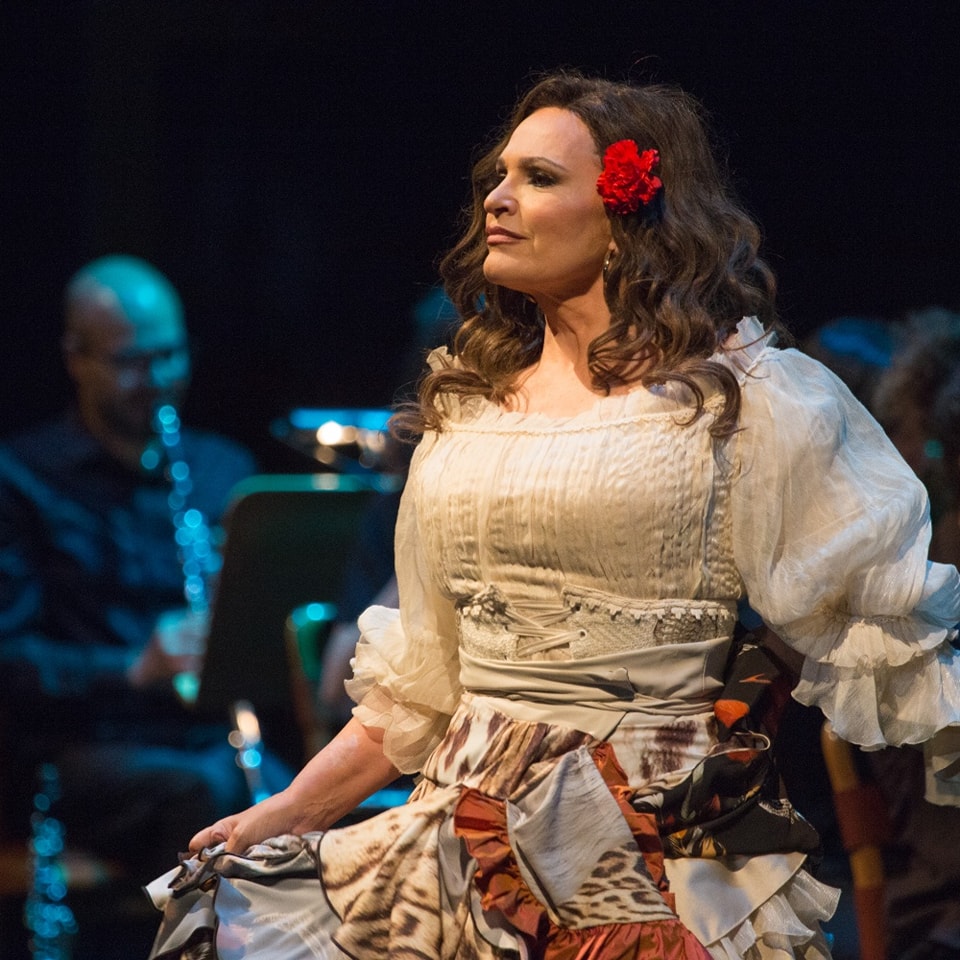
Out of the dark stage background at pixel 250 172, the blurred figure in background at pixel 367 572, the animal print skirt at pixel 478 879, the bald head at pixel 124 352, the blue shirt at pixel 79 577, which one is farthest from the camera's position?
the dark stage background at pixel 250 172

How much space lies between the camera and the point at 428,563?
7.58 ft

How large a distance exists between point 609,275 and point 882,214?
8.47 ft

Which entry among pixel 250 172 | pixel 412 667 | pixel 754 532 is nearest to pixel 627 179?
pixel 754 532

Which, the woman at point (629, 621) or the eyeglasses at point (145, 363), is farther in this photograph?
the eyeglasses at point (145, 363)

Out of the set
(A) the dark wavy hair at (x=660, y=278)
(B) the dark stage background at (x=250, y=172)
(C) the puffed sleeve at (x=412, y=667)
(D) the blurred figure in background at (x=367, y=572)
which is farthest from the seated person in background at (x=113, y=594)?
(A) the dark wavy hair at (x=660, y=278)

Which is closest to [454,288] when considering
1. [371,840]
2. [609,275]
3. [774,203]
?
[609,275]

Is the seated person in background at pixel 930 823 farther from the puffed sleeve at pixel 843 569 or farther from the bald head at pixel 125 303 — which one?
the bald head at pixel 125 303

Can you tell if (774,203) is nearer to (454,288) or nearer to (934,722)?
(454,288)

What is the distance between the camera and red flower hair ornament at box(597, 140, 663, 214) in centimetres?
220

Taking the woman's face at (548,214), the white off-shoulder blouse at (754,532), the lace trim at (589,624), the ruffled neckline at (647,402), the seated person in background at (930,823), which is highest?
the woman's face at (548,214)

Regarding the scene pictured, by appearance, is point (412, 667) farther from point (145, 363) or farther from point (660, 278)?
point (145, 363)

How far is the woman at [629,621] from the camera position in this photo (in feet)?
6.68

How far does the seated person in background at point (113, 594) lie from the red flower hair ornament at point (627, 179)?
250 centimetres

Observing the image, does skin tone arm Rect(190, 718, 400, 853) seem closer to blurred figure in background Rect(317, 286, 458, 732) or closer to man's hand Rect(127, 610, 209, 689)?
blurred figure in background Rect(317, 286, 458, 732)
